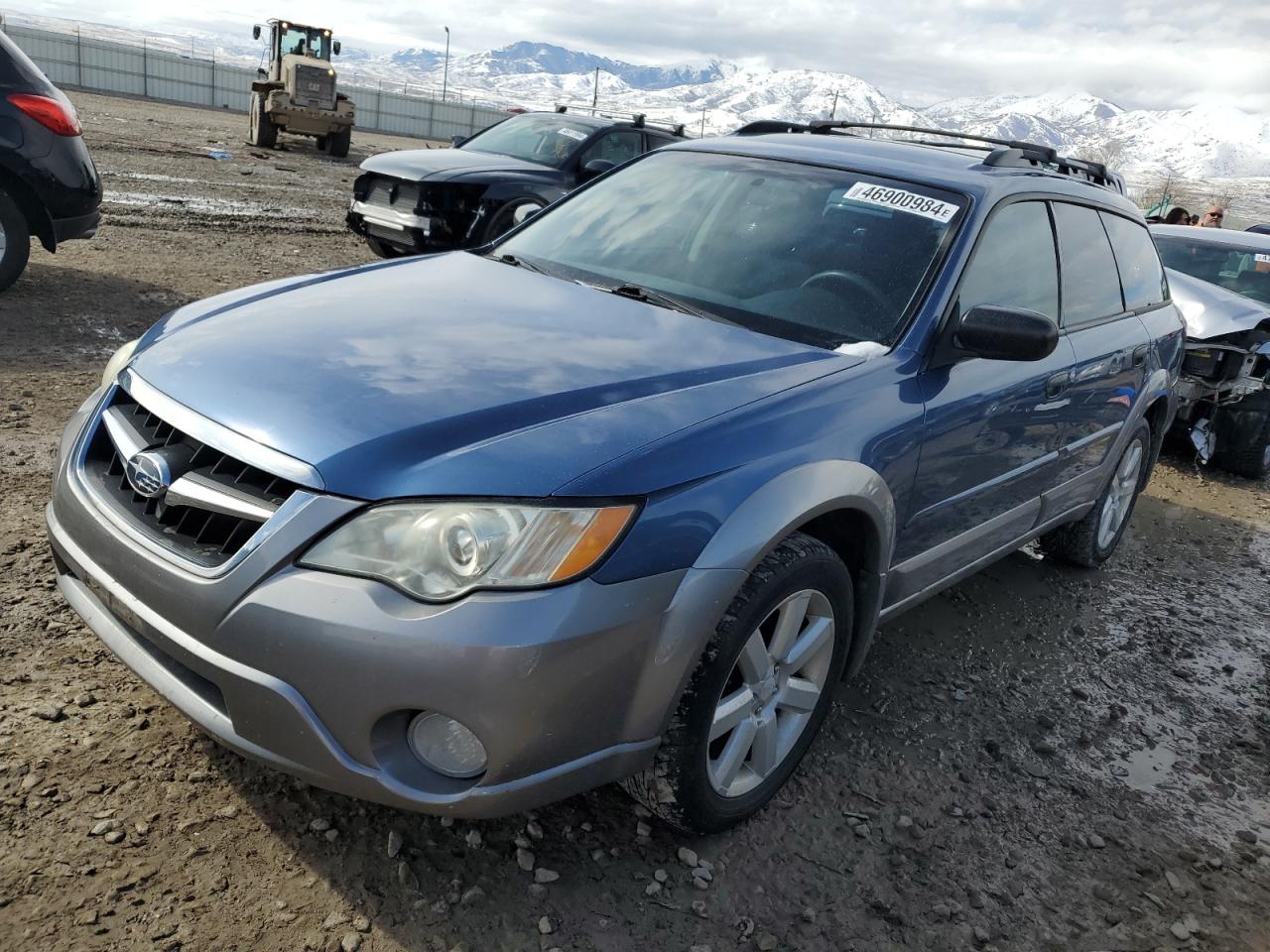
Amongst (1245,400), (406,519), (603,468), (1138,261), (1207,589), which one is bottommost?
(1207,589)

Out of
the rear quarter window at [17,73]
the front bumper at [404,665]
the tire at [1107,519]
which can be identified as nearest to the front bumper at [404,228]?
the rear quarter window at [17,73]

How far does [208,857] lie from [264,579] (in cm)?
76

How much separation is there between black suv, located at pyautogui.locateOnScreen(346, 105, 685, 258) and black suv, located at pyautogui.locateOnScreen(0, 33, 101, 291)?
2828mm

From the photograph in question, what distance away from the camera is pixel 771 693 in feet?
8.30

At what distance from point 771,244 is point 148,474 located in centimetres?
190

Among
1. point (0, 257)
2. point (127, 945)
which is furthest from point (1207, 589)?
point (0, 257)

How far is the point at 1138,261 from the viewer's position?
4.48m

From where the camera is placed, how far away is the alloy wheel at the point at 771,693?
2396 mm

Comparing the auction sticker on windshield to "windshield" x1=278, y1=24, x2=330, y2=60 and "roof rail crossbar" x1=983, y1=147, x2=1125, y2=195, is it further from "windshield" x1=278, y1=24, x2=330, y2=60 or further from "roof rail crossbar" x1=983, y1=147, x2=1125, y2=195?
"windshield" x1=278, y1=24, x2=330, y2=60

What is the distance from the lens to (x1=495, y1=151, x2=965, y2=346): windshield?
2.97 m

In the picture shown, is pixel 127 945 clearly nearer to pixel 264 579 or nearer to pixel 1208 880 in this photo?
pixel 264 579

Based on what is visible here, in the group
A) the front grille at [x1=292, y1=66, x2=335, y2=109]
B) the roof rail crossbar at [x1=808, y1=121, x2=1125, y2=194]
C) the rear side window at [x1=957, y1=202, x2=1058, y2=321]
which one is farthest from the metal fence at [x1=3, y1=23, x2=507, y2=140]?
the rear side window at [x1=957, y1=202, x2=1058, y2=321]

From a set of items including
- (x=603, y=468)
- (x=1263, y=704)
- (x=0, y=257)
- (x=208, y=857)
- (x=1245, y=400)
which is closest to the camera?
(x=603, y=468)

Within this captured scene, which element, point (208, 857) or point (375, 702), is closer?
point (375, 702)
